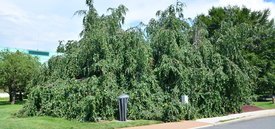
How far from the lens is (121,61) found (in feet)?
66.3

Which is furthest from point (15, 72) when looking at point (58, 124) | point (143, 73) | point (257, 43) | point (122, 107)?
point (257, 43)

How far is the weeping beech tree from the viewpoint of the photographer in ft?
61.9

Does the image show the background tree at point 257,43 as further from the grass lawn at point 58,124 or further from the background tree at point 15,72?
the grass lawn at point 58,124

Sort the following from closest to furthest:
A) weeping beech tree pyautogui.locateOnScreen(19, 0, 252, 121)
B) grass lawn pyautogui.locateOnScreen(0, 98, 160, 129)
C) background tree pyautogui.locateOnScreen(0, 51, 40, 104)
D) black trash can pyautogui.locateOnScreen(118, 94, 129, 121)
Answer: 1. grass lawn pyautogui.locateOnScreen(0, 98, 160, 129)
2. black trash can pyautogui.locateOnScreen(118, 94, 129, 121)
3. weeping beech tree pyautogui.locateOnScreen(19, 0, 252, 121)
4. background tree pyautogui.locateOnScreen(0, 51, 40, 104)

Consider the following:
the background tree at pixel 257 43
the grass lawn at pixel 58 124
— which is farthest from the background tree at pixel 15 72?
the grass lawn at pixel 58 124

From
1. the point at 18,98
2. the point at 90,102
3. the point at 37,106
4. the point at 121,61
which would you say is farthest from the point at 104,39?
the point at 18,98

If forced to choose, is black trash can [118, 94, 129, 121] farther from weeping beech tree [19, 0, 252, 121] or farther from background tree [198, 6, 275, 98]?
background tree [198, 6, 275, 98]

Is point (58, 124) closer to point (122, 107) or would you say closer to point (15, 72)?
point (122, 107)

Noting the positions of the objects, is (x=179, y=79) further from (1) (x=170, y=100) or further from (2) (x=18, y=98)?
(2) (x=18, y=98)

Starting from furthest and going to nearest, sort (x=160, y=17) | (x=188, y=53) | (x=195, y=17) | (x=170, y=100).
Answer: (x=195, y=17)
(x=160, y=17)
(x=188, y=53)
(x=170, y=100)

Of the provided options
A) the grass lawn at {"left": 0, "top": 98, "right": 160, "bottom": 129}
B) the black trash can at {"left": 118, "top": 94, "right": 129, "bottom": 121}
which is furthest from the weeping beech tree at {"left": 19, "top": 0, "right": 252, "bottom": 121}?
the grass lawn at {"left": 0, "top": 98, "right": 160, "bottom": 129}

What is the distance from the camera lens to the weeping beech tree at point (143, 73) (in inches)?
743

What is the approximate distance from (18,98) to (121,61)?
1065 inches

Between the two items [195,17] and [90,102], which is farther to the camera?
[195,17]
